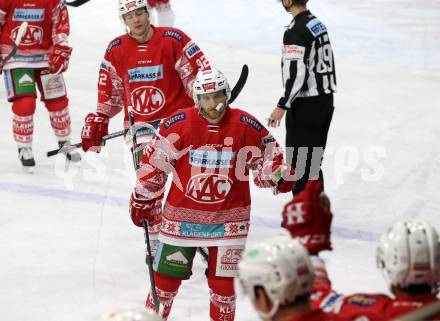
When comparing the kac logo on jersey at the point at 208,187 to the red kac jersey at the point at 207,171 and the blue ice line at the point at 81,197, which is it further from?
the blue ice line at the point at 81,197

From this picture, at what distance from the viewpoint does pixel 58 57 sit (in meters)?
7.13

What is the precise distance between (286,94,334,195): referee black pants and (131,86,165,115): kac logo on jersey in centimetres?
81

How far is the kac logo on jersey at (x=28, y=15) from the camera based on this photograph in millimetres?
7176

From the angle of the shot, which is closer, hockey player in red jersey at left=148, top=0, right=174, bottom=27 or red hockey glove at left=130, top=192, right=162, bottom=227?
red hockey glove at left=130, top=192, right=162, bottom=227

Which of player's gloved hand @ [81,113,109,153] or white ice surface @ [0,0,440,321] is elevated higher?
player's gloved hand @ [81,113,109,153]

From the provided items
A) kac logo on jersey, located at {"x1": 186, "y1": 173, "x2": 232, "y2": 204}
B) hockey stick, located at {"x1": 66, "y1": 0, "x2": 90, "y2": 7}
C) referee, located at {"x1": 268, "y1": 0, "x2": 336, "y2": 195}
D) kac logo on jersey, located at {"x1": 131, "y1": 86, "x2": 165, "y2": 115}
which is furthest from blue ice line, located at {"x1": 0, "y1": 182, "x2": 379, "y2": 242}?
hockey stick, located at {"x1": 66, "y1": 0, "x2": 90, "y2": 7}

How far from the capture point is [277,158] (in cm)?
479

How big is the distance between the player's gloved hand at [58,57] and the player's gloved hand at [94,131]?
4.57 ft

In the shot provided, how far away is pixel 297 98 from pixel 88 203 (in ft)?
5.74

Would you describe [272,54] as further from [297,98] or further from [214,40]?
[297,98]

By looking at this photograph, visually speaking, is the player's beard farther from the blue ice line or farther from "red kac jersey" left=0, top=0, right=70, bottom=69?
"red kac jersey" left=0, top=0, right=70, bottom=69

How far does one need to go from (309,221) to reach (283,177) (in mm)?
1307

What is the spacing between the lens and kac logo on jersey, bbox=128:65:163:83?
5742 millimetres

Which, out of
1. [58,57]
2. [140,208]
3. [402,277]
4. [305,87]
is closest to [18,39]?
[58,57]
